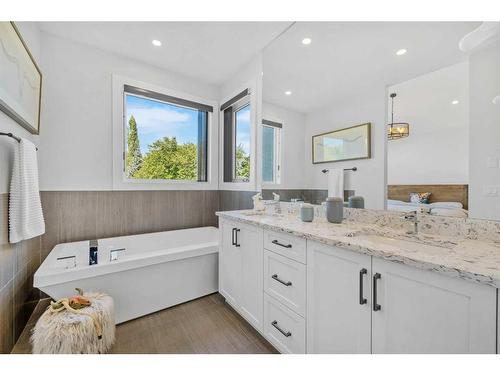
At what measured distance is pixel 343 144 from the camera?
Answer: 169cm

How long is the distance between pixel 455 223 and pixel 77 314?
226 centimetres

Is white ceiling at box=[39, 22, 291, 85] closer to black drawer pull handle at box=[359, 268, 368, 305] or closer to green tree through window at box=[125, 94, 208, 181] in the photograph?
green tree through window at box=[125, 94, 208, 181]

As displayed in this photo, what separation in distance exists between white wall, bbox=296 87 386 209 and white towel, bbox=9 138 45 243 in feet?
7.18

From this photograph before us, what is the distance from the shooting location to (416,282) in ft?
2.64

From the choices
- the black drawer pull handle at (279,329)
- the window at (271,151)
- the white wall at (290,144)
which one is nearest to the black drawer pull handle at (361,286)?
the black drawer pull handle at (279,329)

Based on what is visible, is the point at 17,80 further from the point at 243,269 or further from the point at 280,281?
the point at 280,281

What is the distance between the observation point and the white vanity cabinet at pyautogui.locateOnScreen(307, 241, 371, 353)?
3.15 ft

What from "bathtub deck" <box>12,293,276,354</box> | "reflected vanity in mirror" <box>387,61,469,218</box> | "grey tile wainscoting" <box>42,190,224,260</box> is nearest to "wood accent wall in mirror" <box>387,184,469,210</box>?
"reflected vanity in mirror" <box>387,61,469,218</box>

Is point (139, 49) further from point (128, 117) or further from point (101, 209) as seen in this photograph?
point (101, 209)

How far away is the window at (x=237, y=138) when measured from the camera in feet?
8.58

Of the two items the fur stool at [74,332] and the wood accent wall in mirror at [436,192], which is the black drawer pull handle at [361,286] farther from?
the fur stool at [74,332]

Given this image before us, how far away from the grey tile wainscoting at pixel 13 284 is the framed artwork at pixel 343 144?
2269 mm

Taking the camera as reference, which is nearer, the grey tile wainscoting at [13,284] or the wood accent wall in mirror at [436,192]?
the wood accent wall in mirror at [436,192]

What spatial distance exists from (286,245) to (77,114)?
8.17ft
